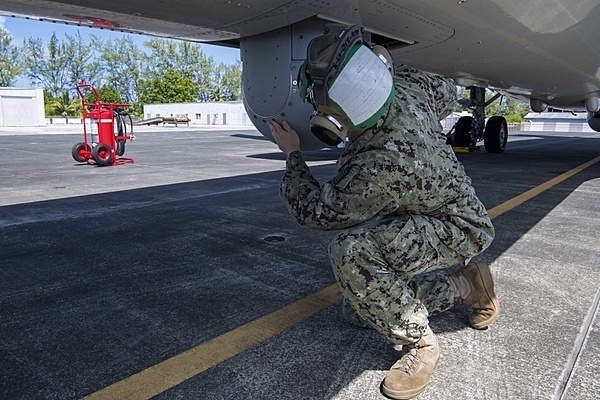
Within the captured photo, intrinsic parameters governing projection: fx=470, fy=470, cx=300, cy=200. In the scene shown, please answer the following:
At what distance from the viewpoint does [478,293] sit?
7.59ft

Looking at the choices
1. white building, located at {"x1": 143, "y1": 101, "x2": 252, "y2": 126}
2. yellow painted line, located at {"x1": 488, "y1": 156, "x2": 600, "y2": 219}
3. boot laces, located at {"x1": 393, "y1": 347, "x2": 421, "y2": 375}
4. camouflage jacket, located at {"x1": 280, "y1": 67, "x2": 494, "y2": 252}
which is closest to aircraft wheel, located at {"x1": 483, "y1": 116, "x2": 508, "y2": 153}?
yellow painted line, located at {"x1": 488, "y1": 156, "x2": 600, "y2": 219}

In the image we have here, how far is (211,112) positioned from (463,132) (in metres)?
38.8

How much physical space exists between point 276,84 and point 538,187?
17.3 feet

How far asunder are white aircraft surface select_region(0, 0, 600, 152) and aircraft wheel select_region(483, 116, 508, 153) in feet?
23.3

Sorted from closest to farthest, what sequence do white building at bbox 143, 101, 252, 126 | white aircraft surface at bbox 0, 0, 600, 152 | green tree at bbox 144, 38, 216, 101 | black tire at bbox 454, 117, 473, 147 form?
white aircraft surface at bbox 0, 0, 600, 152, black tire at bbox 454, 117, 473, 147, white building at bbox 143, 101, 252, 126, green tree at bbox 144, 38, 216, 101

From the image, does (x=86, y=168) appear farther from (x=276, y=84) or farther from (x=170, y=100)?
(x=170, y=100)

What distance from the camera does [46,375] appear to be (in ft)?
6.18

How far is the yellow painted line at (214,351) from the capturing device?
180cm

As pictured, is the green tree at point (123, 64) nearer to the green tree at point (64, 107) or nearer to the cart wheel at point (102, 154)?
the green tree at point (64, 107)

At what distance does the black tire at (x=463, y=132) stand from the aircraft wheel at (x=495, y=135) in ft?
1.68

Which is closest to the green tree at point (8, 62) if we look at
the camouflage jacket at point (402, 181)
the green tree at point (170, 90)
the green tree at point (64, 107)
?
the green tree at point (64, 107)

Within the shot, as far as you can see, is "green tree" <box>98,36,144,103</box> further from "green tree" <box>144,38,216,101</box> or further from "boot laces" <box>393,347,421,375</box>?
"boot laces" <box>393,347,421,375</box>

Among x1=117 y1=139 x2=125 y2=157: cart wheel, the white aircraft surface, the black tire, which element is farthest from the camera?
the black tire

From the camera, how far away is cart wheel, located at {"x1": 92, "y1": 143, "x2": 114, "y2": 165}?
921 cm
